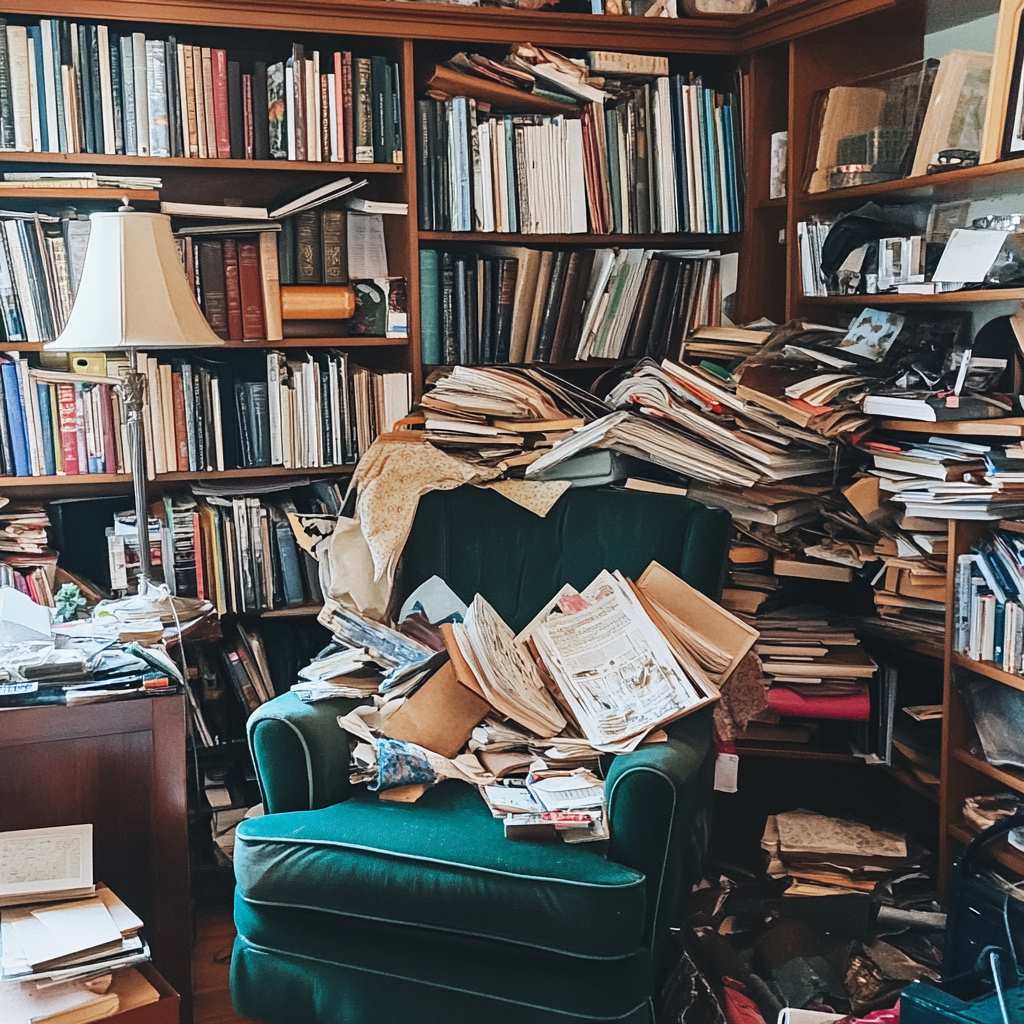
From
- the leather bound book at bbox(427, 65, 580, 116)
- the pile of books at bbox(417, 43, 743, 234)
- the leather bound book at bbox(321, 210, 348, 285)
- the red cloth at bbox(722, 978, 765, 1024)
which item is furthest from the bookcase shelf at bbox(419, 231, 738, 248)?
the red cloth at bbox(722, 978, 765, 1024)

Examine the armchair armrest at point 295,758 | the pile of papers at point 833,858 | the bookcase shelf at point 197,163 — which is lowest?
the pile of papers at point 833,858

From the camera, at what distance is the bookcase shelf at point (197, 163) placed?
2.72 metres

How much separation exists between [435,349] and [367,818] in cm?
131

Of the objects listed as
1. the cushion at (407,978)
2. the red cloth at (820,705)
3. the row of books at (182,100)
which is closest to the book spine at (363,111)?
the row of books at (182,100)

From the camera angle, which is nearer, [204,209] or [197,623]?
[197,623]

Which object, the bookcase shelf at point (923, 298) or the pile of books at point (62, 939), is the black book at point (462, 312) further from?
the pile of books at point (62, 939)

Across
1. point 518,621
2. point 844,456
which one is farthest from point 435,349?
point 844,456

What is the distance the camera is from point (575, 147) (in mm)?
3053

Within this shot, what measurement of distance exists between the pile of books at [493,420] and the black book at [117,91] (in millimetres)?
865

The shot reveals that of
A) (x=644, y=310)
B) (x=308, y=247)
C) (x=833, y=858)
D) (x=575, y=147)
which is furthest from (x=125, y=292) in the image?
(x=833, y=858)

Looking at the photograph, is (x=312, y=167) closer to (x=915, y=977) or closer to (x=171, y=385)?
(x=171, y=385)

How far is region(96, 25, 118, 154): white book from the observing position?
272 cm

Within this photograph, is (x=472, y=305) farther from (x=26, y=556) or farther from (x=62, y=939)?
(x=62, y=939)

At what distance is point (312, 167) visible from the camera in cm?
291
